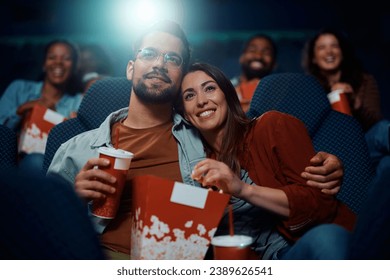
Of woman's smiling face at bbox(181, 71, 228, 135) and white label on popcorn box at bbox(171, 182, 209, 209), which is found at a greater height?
woman's smiling face at bbox(181, 71, 228, 135)

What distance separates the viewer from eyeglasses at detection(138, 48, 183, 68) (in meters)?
1.24

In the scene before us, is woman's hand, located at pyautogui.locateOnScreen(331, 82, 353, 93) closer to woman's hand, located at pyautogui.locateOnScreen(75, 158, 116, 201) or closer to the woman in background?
the woman in background

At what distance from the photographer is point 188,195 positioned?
94 cm

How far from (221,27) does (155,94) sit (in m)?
2.22

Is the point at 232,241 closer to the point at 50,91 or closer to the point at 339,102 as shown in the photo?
the point at 339,102

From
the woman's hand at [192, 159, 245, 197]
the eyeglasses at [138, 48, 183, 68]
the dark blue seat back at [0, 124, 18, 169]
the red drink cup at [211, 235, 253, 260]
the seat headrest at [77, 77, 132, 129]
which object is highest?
the eyeglasses at [138, 48, 183, 68]

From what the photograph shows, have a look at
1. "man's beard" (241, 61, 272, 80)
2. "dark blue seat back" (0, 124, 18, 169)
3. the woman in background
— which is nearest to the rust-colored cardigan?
"dark blue seat back" (0, 124, 18, 169)

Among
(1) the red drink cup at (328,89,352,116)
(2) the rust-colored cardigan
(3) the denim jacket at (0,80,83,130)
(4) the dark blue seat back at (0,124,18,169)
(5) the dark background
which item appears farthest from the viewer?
(5) the dark background

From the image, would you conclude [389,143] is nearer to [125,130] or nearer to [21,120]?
[125,130]

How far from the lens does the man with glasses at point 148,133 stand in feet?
3.80

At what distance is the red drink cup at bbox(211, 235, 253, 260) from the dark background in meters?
1.91

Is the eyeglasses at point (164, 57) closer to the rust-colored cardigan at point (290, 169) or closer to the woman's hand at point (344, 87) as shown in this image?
the rust-colored cardigan at point (290, 169)
